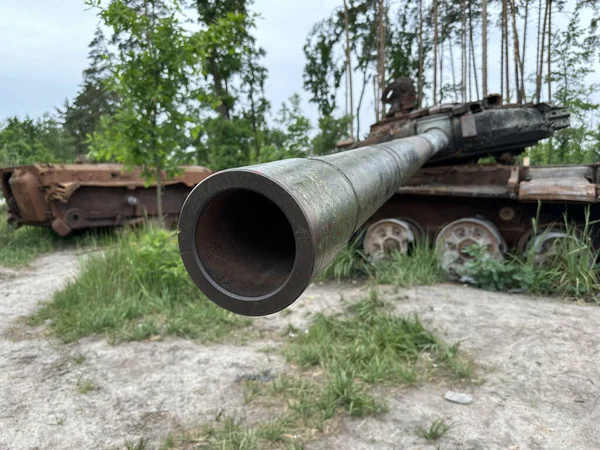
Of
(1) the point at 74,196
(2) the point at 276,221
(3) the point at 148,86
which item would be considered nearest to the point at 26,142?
(1) the point at 74,196

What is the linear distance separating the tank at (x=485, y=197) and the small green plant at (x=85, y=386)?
4.17m

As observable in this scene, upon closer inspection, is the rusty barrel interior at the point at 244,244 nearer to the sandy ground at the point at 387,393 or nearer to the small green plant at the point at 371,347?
the sandy ground at the point at 387,393

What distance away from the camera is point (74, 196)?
9.65 metres

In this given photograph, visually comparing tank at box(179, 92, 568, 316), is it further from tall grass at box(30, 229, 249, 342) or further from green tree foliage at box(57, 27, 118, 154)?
green tree foliage at box(57, 27, 118, 154)

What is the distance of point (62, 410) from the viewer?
3.26 m

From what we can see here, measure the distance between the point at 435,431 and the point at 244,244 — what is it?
2146mm

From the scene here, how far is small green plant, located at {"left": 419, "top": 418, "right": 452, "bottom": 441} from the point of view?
2.84m

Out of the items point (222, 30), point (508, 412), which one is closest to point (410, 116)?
point (222, 30)

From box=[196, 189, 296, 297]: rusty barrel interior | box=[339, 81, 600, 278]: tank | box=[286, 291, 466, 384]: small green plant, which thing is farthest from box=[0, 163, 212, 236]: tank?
box=[196, 189, 296, 297]: rusty barrel interior

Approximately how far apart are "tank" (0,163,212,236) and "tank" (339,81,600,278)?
4.66 meters

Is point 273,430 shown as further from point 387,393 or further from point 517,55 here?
point 517,55

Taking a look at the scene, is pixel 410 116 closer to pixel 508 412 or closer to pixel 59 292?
pixel 508 412

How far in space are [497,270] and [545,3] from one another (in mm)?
11403

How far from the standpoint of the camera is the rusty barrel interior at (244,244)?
1176 mm
